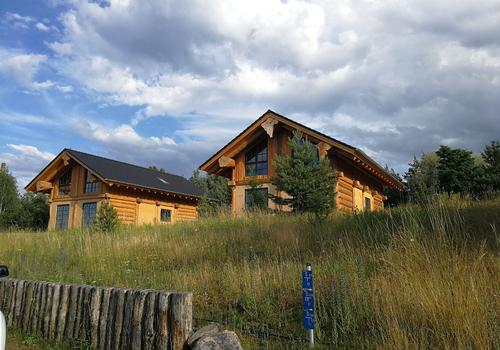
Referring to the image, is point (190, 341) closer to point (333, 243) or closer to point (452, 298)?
point (452, 298)

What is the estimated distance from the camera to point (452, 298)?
426 centimetres

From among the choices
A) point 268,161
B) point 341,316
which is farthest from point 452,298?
point 268,161

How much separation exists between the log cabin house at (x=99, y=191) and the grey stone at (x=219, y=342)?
72.8ft

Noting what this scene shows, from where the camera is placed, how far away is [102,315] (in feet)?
17.9

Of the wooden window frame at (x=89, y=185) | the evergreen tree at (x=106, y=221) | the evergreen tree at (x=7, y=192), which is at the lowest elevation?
the evergreen tree at (x=106, y=221)

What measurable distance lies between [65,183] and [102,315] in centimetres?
2741

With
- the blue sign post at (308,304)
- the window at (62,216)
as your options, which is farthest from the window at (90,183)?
the blue sign post at (308,304)

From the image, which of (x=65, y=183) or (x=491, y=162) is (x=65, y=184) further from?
(x=491, y=162)

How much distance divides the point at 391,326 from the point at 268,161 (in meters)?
18.0

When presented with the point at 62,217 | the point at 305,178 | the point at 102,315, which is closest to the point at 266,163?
the point at 305,178

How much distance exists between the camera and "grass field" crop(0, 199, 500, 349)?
13.8 ft

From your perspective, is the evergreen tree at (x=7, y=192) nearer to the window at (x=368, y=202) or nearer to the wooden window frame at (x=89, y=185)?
the wooden window frame at (x=89, y=185)

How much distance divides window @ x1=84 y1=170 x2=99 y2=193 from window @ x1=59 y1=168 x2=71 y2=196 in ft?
7.10

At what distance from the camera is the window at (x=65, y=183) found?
29947 millimetres
